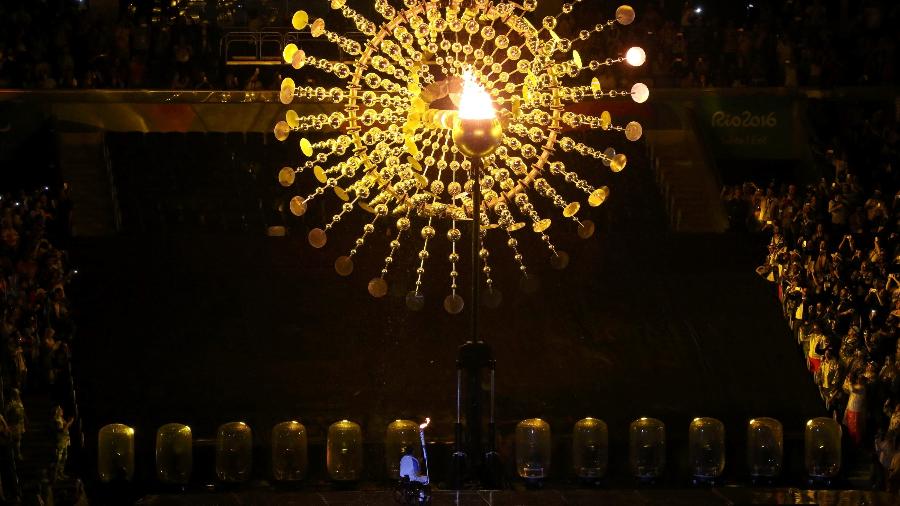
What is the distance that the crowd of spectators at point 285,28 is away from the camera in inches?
895

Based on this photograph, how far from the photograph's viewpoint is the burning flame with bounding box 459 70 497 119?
11.0 m

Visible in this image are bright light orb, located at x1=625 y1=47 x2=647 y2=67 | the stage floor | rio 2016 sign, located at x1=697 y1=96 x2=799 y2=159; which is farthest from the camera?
rio 2016 sign, located at x1=697 y1=96 x2=799 y2=159

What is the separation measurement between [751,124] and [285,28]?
21.2 ft

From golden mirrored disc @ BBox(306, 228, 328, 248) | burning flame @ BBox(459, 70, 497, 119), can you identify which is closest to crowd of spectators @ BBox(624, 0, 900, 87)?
burning flame @ BBox(459, 70, 497, 119)

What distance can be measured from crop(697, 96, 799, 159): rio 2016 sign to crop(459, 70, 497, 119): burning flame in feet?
38.5

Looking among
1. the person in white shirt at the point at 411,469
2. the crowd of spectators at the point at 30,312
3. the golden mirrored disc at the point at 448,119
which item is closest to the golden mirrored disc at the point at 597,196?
the golden mirrored disc at the point at 448,119

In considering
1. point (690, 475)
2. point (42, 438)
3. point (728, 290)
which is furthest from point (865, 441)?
point (42, 438)

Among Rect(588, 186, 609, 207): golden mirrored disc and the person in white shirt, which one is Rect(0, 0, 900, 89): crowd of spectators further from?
Rect(588, 186, 609, 207): golden mirrored disc

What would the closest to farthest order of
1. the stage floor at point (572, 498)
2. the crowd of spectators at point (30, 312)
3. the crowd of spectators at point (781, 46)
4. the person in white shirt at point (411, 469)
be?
the stage floor at point (572, 498) → the person in white shirt at point (411, 469) → the crowd of spectators at point (30, 312) → the crowd of spectators at point (781, 46)

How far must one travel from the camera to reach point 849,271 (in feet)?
60.0

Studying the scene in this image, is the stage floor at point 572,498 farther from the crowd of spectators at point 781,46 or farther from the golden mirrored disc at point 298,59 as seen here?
the crowd of spectators at point 781,46

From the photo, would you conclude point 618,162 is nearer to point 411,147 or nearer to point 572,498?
point 411,147

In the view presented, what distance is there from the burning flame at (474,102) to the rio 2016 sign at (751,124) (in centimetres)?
1175

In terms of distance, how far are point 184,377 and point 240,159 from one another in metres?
5.40
